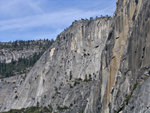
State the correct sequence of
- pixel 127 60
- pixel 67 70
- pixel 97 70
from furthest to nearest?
pixel 67 70
pixel 97 70
pixel 127 60

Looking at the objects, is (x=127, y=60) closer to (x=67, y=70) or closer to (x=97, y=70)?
(x=97, y=70)

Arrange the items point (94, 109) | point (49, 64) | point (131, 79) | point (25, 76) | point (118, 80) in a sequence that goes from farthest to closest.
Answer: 1. point (25, 76)
2. point (49, 64)
3. point (94, 109)
4. point (118, 80)
5. point (131, 79)

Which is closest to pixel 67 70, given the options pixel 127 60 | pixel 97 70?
pixel 97 70

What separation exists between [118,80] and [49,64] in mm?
84865

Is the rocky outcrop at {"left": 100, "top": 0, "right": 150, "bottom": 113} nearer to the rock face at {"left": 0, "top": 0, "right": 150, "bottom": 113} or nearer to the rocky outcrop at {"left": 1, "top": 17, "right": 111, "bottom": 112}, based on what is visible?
the rock face at {"left": 0, "top": 0, "right": 150, "bottom": 113}

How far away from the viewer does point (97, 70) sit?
355 feet

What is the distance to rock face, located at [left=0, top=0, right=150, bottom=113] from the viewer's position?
38888 mm

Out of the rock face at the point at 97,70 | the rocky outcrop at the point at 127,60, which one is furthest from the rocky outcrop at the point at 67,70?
the rocky outcrop at the point at 127,60

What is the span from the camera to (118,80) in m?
44.6

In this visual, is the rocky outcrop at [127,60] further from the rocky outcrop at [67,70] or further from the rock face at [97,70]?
the rocky outcrop at [67,70]

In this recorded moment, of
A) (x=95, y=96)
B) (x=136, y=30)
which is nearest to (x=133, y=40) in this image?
(x=136, y=30)

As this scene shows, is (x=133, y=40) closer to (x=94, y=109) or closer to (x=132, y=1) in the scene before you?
(x=132, y=1)

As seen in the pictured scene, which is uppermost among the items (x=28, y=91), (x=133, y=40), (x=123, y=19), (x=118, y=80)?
(x=123, y=19)

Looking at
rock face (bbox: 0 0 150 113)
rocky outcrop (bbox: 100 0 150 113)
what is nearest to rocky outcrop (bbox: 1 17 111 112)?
rock face (bbox: 0 0 150 113)
